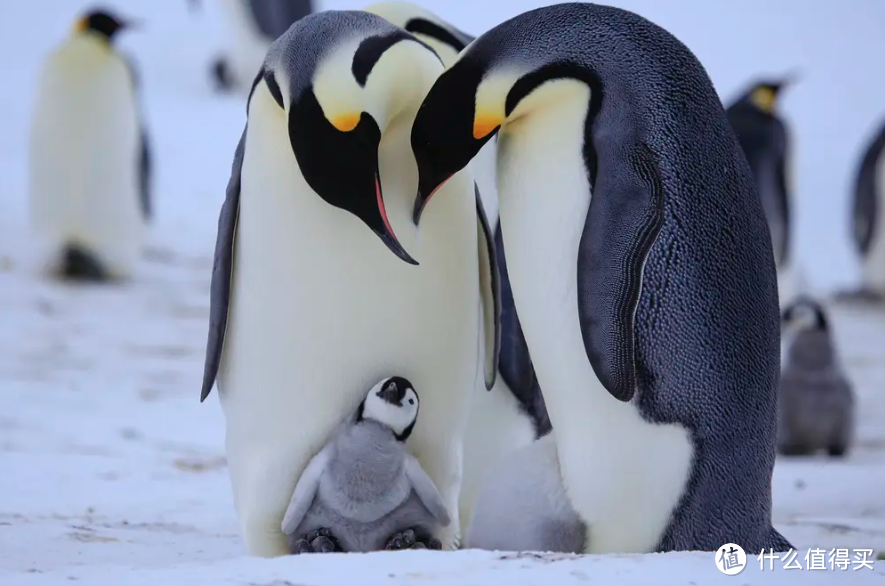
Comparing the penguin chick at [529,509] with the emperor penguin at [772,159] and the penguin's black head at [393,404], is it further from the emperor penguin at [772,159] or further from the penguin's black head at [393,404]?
the emperor penguin at [772,159]

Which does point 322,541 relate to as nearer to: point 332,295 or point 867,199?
point 332,295

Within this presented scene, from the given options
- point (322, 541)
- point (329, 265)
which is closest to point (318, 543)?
point (322, 541)

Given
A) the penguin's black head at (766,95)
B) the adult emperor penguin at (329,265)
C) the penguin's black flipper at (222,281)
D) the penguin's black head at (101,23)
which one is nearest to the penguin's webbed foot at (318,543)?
the adult emperor penguin at (329,265)

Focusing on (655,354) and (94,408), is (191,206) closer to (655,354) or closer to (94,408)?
(94,408)

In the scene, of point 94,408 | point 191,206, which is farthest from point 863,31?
point 94,408

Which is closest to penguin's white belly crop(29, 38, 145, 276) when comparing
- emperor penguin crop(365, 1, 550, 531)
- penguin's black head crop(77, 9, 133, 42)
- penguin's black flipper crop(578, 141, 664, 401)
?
penguin's black head crop(77, 9, 133, 42)

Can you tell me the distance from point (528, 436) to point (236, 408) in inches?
31.5

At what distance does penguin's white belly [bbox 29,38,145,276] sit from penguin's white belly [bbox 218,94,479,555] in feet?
15.6

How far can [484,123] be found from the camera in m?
2.47

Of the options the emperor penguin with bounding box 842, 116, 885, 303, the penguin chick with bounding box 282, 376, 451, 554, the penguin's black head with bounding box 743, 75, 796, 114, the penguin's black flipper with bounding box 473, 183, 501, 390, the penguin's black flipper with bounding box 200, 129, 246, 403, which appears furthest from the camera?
the emperor penguin with bounding box 842, 116, 885, 303

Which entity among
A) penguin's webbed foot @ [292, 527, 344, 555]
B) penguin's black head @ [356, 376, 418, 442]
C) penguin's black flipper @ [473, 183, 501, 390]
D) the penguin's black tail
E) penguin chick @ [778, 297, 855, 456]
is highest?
penguin's black flipper @ [473, 183, 501, 390]

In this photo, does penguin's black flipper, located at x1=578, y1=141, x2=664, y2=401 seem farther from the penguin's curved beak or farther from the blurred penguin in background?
the blurred penguin in background

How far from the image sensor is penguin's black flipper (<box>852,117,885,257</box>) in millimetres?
9523

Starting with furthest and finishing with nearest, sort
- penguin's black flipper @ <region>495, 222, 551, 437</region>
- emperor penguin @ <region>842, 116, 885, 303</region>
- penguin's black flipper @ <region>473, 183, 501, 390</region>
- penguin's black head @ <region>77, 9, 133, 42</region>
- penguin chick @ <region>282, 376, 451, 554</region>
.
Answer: emperor penguin @ <region>842, 116, 885, 303</region>, penguin's black head @ <region>77, 9, 133, 42</region>, penguin's black flipper @ <region>495, 222, 551, 437</region>, penguin's black flipper @ <region>473, 183, 501, 390</region>, penguin chick @ <region>282, 376, 451, 554</region>
